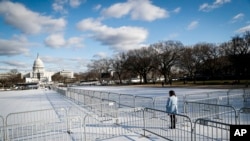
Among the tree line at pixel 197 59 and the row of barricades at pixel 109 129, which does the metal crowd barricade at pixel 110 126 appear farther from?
the tree line at pixel 197 59

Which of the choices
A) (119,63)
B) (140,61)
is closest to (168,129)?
(140,61)

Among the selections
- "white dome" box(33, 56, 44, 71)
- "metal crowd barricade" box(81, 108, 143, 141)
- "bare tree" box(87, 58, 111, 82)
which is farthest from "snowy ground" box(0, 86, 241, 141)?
"white dome" box(33, 56, 44, 71)

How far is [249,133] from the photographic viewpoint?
5297 mm

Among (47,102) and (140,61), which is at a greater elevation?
(140,61)

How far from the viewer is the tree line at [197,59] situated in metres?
50.7

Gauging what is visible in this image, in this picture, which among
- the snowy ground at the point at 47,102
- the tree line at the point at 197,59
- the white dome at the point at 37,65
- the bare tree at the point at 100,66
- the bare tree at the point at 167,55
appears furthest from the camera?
the white dome at the point at 37,65

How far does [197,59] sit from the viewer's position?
59.2m

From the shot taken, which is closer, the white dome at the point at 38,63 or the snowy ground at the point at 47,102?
the snowy ground at the point at 47,102

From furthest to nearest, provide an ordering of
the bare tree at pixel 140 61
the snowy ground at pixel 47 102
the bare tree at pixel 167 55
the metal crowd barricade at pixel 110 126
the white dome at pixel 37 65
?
1. the white dome at pixel 37 65
2. the bare tree at pixel 140 61
3. the bare tree at pixel 167 55
4. the metal crowd barricade at pixel 110 126
5. the snowy ground at pixel 47 102

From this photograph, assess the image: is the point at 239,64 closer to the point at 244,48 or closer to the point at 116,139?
the point at 244,48

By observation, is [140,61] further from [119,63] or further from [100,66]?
[100,66]

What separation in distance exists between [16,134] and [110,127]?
414cm

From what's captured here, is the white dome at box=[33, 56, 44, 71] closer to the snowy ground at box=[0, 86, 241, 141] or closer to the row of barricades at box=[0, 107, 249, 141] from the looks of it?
the snowy ground at box=[0, 86, 241, 141]

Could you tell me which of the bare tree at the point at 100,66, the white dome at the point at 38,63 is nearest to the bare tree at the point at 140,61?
the bare tree at the point at 100,66
